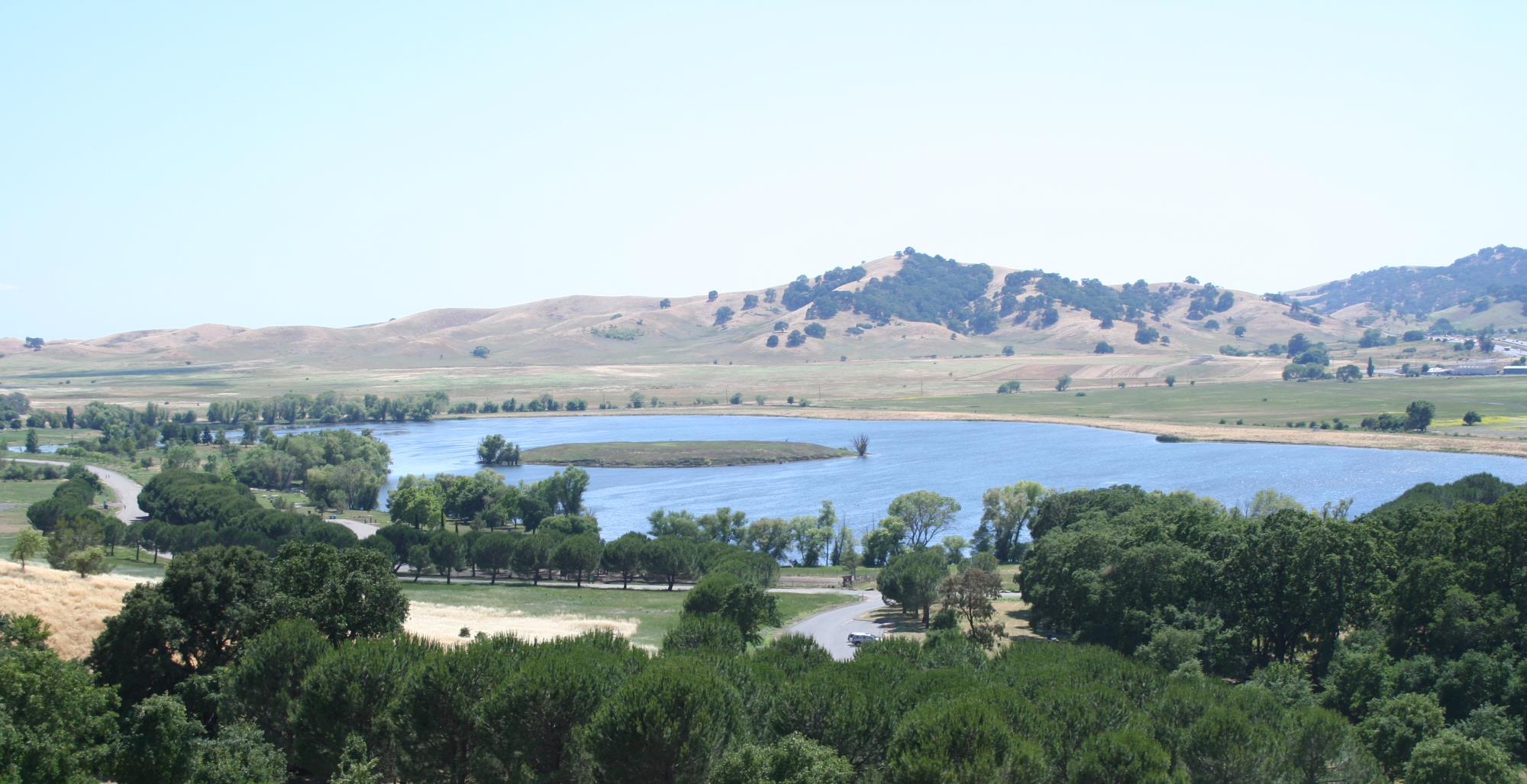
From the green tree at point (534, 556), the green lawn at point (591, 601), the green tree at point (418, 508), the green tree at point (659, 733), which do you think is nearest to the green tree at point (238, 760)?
the green tree at point (659, 733)

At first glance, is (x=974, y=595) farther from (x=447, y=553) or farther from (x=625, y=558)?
(x=447, y=553)

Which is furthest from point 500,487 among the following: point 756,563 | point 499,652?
point 499,652

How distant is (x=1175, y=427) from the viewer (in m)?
143

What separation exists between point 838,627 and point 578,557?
67.6 feet

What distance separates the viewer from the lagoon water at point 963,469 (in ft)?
319

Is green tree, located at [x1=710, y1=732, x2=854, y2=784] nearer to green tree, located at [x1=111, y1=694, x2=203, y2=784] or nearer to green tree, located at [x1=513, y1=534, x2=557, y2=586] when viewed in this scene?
green tree, located at [x1=111, y1=694, x2=203, y2=784]

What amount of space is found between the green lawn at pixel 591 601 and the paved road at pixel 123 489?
28.2 metres

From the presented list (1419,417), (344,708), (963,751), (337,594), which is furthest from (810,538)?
(1419,417)

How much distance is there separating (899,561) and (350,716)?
32758 mm

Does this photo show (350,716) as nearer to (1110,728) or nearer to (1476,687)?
(1110,728)

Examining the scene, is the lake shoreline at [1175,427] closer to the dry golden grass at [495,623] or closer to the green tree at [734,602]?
the green tree at [734,602]

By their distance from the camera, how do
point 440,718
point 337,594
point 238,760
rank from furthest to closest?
1. point 337,594
2. point 440,718
3. point 238,760

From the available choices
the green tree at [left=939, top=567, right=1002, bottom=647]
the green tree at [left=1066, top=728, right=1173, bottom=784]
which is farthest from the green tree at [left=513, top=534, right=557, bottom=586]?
the green tree at [left=1066, top=728, right=1173, bottom=784]

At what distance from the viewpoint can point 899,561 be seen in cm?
5734
